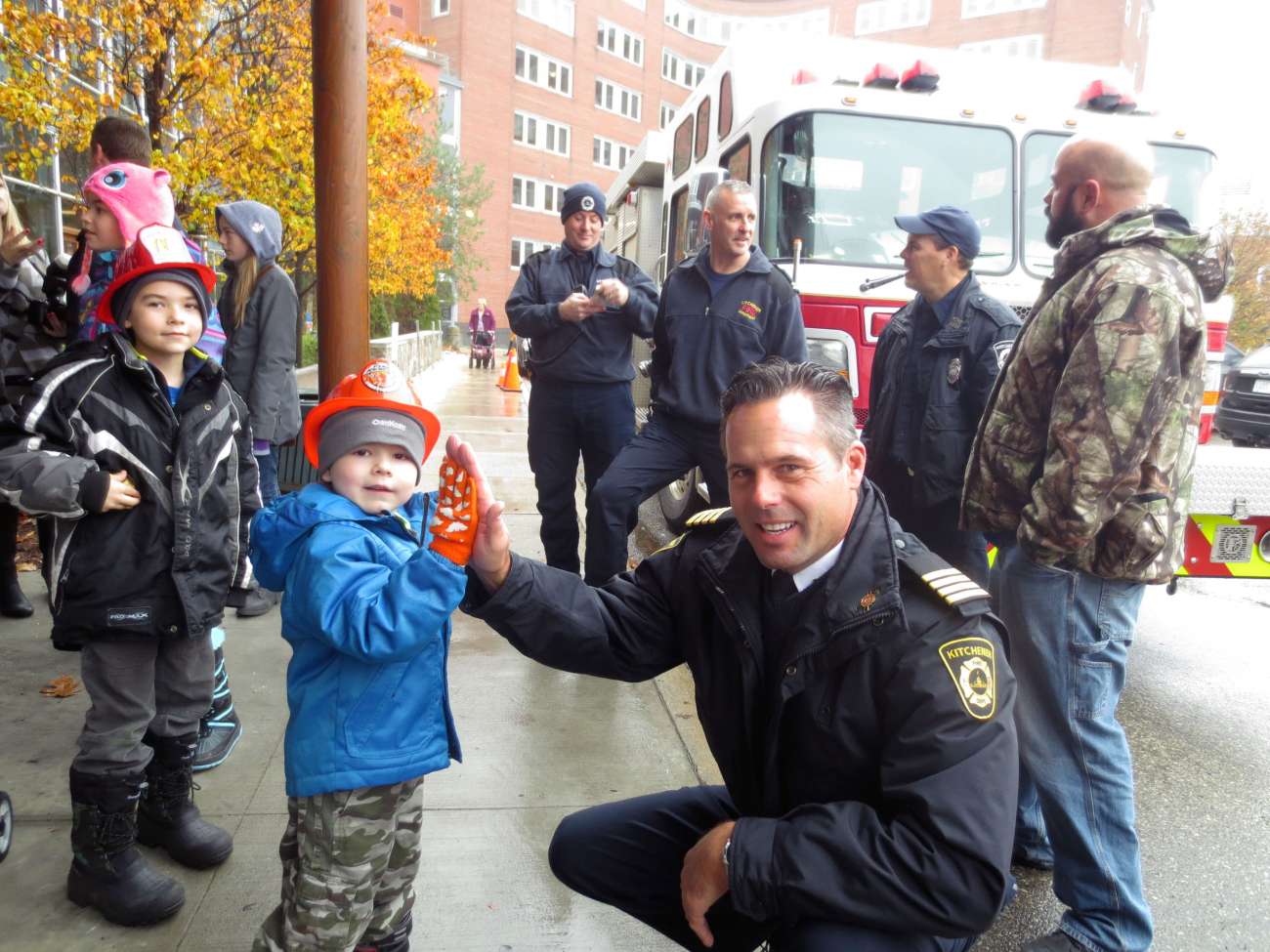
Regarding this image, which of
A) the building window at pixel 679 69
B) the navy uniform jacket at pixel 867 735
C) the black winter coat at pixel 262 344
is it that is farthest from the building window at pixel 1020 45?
the navy uniform jacket at pixel 867 735

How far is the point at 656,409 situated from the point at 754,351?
20.7 inches

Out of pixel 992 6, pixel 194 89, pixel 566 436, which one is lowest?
pixel 566 436

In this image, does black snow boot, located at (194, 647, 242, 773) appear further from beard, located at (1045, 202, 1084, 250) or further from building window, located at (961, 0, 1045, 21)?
building window, located at (961, 0, 1045, 21)

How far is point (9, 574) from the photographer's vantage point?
4.23 metres

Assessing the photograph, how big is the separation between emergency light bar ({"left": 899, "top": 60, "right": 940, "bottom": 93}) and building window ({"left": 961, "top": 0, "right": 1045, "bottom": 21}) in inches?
1845

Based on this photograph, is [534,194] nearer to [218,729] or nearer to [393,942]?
[218,729]

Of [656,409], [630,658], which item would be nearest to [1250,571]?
[656,409]

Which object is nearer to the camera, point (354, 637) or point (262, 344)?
point (354, 637)

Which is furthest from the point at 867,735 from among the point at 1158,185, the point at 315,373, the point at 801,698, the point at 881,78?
the point at 315,373

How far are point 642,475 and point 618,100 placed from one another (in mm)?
46095

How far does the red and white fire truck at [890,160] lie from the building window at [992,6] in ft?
152

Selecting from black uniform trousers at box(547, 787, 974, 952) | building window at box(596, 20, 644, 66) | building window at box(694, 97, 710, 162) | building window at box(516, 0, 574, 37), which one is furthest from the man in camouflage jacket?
building window at box(596, 20, 644, 66)

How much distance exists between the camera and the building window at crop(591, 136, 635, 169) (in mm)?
45250

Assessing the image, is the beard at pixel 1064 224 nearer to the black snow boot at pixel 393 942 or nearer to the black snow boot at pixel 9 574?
the black snow boot at pixel 393 942
